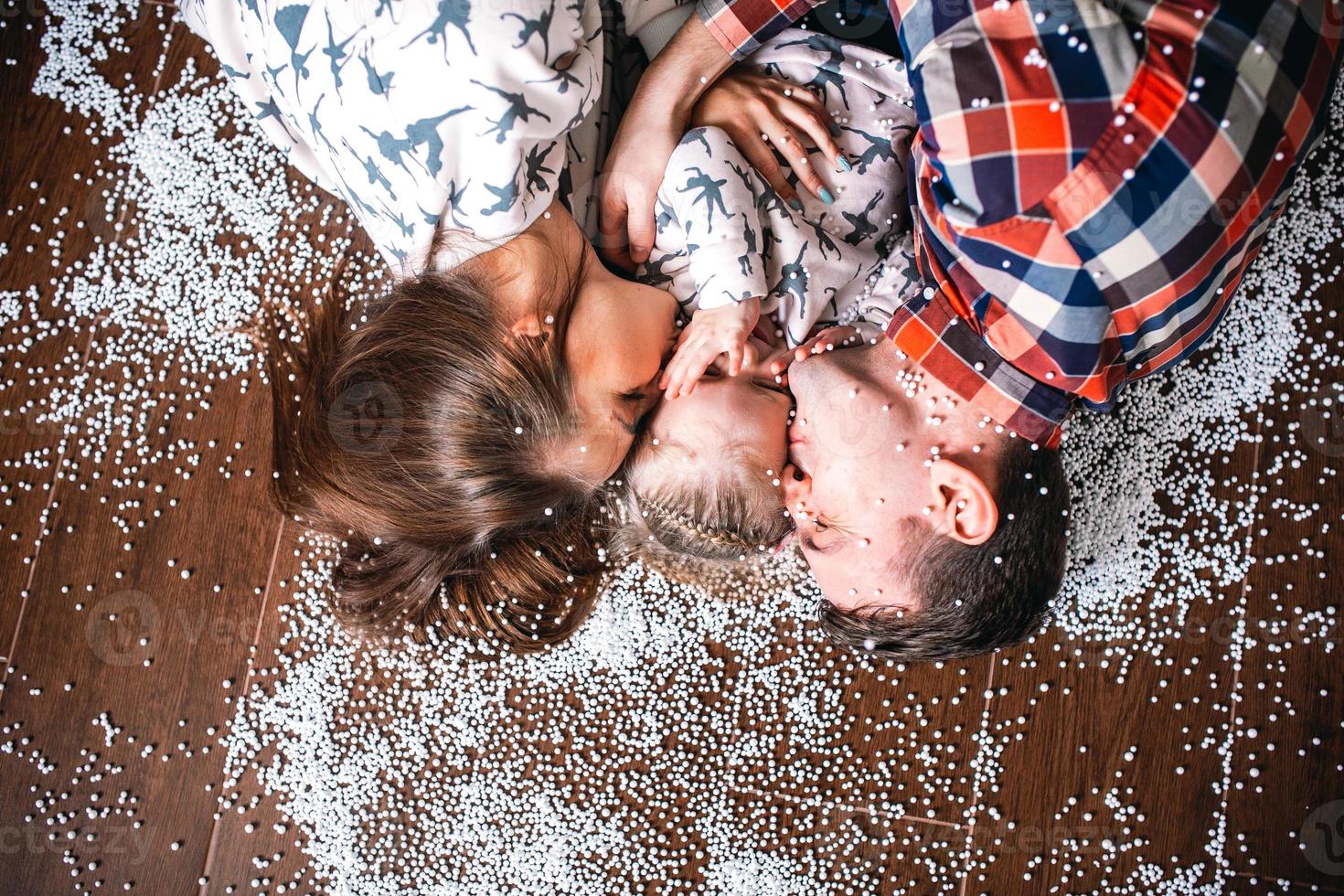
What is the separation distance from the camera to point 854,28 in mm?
954

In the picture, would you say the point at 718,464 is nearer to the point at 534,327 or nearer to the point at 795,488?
the point at 795,488

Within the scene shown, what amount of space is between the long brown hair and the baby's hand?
0.37 feet

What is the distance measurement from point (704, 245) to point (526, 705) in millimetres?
585

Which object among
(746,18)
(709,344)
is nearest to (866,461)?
(709,344)

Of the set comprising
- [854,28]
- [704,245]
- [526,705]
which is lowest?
[526,705]

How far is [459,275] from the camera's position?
820mm

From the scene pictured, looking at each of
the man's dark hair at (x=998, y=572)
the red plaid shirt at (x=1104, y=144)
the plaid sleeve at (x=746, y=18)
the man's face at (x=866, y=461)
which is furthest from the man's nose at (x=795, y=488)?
the plaid sleeve at (x=746, y=18)

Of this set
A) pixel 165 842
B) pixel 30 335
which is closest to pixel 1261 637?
pixel 165 842

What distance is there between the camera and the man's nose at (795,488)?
0.87m

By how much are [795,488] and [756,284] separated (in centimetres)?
20

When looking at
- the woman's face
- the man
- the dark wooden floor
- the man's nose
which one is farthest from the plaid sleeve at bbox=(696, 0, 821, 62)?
the dark wooden floor

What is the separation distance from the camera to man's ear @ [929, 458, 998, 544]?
0.80 m

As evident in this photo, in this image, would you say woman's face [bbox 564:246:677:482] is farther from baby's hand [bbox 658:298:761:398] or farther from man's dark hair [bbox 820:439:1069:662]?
man's dark hair [bbox 820:439:1069:662]

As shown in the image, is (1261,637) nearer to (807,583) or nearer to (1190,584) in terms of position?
(1190,584)
